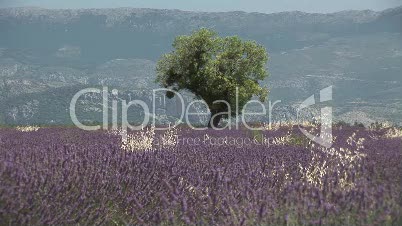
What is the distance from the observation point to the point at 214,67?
1197 inches

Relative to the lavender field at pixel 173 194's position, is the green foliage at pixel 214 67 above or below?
above

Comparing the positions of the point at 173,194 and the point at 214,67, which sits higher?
the point at 214,67

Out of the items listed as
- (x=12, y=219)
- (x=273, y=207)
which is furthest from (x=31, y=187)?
(x=273, y=207)

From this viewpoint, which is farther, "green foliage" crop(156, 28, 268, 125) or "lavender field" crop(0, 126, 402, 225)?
"green foliage" crop(156, 28, 268, 125)

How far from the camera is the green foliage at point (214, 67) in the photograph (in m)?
30.4

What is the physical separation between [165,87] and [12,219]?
28.1 metres

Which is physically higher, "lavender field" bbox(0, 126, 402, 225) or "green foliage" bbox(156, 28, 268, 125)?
"green foliage" bbox(156, 28, 268, 125)

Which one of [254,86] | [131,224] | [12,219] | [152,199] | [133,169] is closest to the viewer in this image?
[12,219]

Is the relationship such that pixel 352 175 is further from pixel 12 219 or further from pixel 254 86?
pixel 254 86

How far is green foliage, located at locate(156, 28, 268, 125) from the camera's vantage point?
30375 mm

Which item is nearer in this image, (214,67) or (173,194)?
(173,194)

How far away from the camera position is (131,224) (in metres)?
3.71

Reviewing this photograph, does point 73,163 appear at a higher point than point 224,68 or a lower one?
lower

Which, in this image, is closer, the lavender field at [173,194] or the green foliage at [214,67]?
the lavender field at [173,194]
